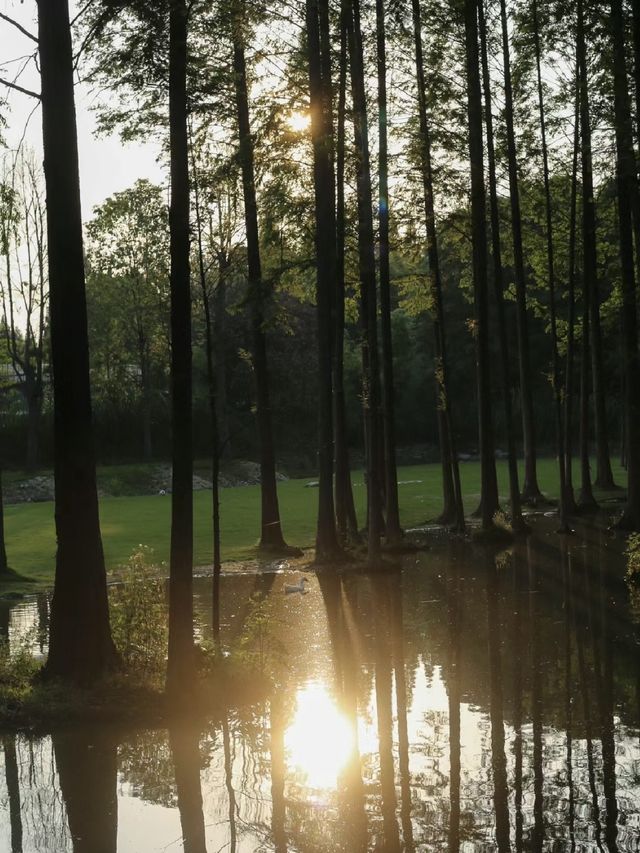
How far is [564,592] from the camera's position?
16875 mm

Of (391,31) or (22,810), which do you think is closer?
(22,810)

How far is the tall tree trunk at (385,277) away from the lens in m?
23.0

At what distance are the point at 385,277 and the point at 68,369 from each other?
13340 millimetres

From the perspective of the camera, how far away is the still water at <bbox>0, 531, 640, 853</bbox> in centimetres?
677

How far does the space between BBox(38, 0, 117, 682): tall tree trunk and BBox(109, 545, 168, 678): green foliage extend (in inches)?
17.2

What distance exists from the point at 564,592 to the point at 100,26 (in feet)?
34.1

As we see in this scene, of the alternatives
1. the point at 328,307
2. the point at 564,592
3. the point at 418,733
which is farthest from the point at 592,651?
the point at 328,307

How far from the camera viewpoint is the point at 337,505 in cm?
2381

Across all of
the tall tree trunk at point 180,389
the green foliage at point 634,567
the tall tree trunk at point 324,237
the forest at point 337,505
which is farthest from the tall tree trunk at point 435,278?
the tall tree trunk at point 180,389

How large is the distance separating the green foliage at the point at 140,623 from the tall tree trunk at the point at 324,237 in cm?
917

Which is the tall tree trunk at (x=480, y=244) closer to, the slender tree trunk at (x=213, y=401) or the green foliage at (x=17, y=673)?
the slender tree trunk at (x=213, y=401)

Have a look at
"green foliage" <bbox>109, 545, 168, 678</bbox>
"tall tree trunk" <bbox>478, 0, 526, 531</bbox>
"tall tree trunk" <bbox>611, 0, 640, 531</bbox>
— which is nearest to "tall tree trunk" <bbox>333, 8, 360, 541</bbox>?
"tall tree trunk" <bbox>478, 0, 526, 531</bbox>

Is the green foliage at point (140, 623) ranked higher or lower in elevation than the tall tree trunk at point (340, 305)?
lower

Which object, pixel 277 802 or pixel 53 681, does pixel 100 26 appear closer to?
pixel 53 681
